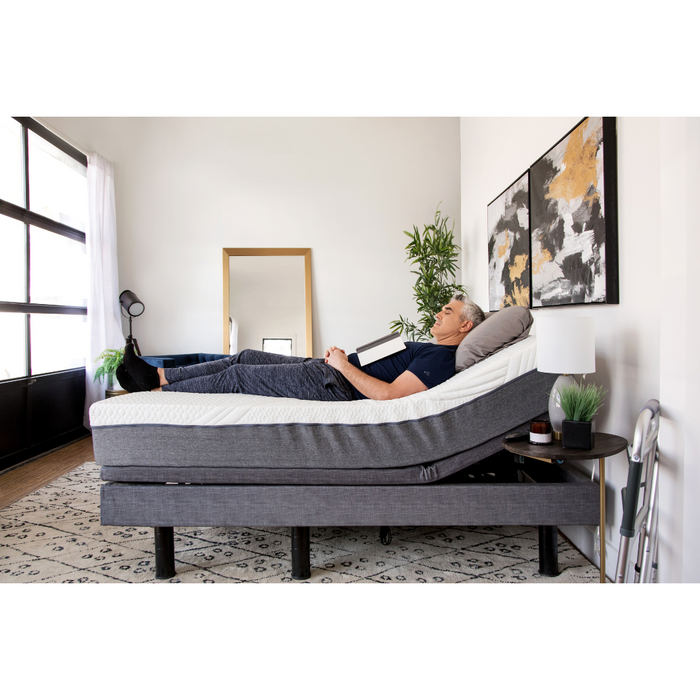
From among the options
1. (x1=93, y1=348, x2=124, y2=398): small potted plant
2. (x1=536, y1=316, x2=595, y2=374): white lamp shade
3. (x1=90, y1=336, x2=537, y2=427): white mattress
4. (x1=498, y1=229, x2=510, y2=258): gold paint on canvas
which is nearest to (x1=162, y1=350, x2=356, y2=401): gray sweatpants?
(x1=90, y1=336, x2=537, y2=427): white mattress

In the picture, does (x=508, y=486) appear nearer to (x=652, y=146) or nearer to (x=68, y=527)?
(x=652, y=146)

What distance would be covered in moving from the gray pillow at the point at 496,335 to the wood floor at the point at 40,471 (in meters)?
2.69

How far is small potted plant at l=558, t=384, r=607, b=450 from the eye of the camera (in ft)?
5.03

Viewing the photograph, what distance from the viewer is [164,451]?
1.74 m

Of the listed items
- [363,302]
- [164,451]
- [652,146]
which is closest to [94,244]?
[363,302]

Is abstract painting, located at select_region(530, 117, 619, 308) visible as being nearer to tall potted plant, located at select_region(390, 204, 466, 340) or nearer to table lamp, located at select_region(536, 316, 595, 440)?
table lamp, located at select_region(536, 316, 595, 440)

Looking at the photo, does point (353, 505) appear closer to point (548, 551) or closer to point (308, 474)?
point (308, 474)

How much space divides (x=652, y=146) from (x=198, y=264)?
13.8 ft

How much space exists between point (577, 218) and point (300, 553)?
186 centimetres

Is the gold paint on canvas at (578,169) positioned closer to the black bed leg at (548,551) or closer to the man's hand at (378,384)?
the man's hand at (378,384)

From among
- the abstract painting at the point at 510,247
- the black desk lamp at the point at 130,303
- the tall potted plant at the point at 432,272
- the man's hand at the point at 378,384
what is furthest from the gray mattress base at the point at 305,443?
the black desk lamp at the point at 130,303

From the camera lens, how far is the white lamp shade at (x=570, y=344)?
1.58 m

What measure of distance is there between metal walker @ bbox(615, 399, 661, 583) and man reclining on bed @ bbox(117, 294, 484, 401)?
87 centimetres
